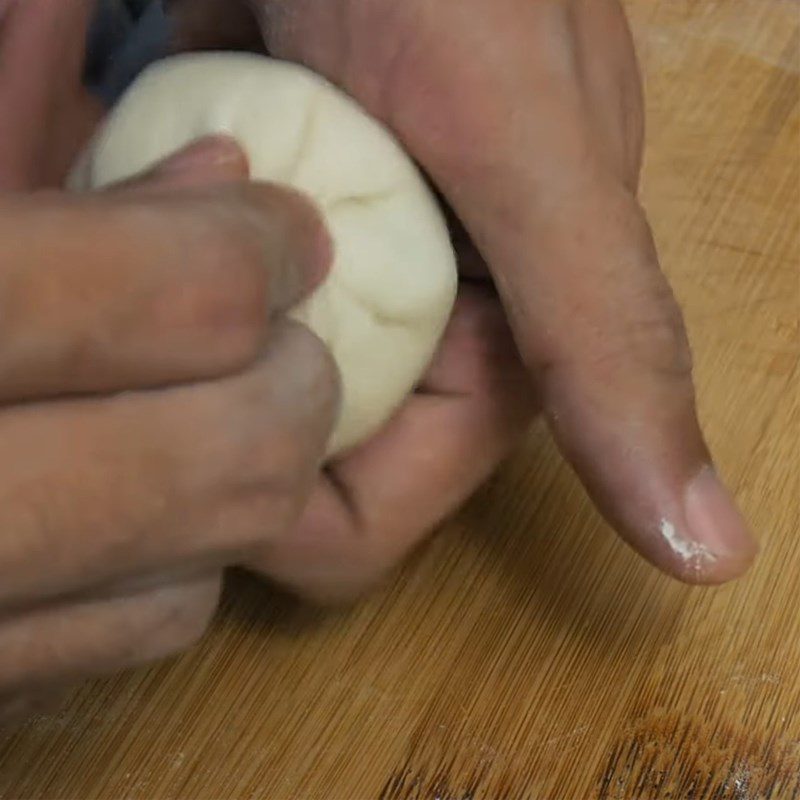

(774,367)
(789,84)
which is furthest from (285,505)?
(789,84)

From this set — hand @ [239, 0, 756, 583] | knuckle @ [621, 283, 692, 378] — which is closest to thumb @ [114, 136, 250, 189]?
hand @ [239, 0, 756, 583]

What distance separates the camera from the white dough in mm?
725

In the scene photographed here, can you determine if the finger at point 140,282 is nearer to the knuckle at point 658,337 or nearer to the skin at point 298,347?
the skin at point 298,347

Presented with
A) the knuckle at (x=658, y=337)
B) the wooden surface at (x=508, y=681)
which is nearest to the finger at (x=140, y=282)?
the knuckle at (x=658, y=337)

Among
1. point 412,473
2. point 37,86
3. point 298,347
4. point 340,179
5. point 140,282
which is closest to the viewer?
point 140,282

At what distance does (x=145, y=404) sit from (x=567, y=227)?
332 mm

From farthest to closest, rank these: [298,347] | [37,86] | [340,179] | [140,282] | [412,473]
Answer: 1. [37,86]
2. [412,473]
3. [340,179]
4. [298,347]
5. [140,282]

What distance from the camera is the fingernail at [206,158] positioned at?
2.02 feet

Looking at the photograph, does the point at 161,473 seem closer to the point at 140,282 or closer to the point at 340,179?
the point at 140,282

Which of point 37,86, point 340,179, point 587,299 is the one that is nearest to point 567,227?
point 587,299

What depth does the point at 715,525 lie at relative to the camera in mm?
743

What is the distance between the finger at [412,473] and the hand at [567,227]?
10 cm

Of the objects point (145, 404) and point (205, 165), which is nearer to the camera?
point (145, 404)

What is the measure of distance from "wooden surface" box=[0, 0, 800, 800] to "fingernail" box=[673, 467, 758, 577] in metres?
0.13
